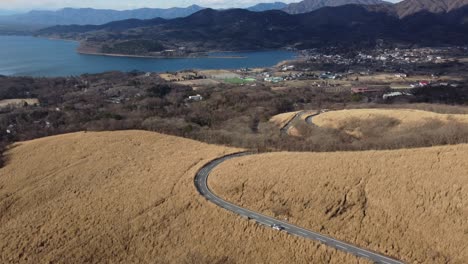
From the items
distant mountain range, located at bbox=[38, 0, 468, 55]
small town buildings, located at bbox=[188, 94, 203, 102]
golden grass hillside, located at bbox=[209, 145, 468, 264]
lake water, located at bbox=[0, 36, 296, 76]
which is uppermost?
distant mountain range, located at bbox=[38, 0, 468, 55]

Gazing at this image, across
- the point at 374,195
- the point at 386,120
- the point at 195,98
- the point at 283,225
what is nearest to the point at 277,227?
the point at 283,225

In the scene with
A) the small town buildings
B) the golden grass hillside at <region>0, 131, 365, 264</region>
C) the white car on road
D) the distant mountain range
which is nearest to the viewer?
the golden grass hillside at <region>0, 131, 365, 264</region>

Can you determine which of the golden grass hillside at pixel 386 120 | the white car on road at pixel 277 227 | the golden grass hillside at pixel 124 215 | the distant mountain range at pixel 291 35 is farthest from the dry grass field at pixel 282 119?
the distant mountain range at pixel 291 35

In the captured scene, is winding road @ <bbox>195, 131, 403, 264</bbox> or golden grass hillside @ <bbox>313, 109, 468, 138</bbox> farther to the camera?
golden grass hillside @ <bbox>313, 109, 468, 138</bbox>

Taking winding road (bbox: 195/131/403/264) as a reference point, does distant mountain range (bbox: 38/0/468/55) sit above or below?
above

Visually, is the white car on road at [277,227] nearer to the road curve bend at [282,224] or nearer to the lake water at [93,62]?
the road curve bend at [282,224]

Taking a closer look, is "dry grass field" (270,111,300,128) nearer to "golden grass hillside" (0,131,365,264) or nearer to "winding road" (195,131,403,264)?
"golden grass hillside" (0,131,365,264)

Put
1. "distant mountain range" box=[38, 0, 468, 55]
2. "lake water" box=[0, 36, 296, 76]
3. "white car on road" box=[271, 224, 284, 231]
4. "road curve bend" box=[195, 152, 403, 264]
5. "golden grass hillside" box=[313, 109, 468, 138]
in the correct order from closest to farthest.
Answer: "road curve bend" box=[195, 152, 403, 264], "white car on road" box=[271, 224, 284, 231], "golden grass hillside" box=[313, 109, 468, 138], "lake water" box=[0, 36, 296, 76], "distant mountain range" box=[38, 0, 468, 55]

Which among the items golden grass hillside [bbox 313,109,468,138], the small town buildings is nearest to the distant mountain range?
the small town buildings
